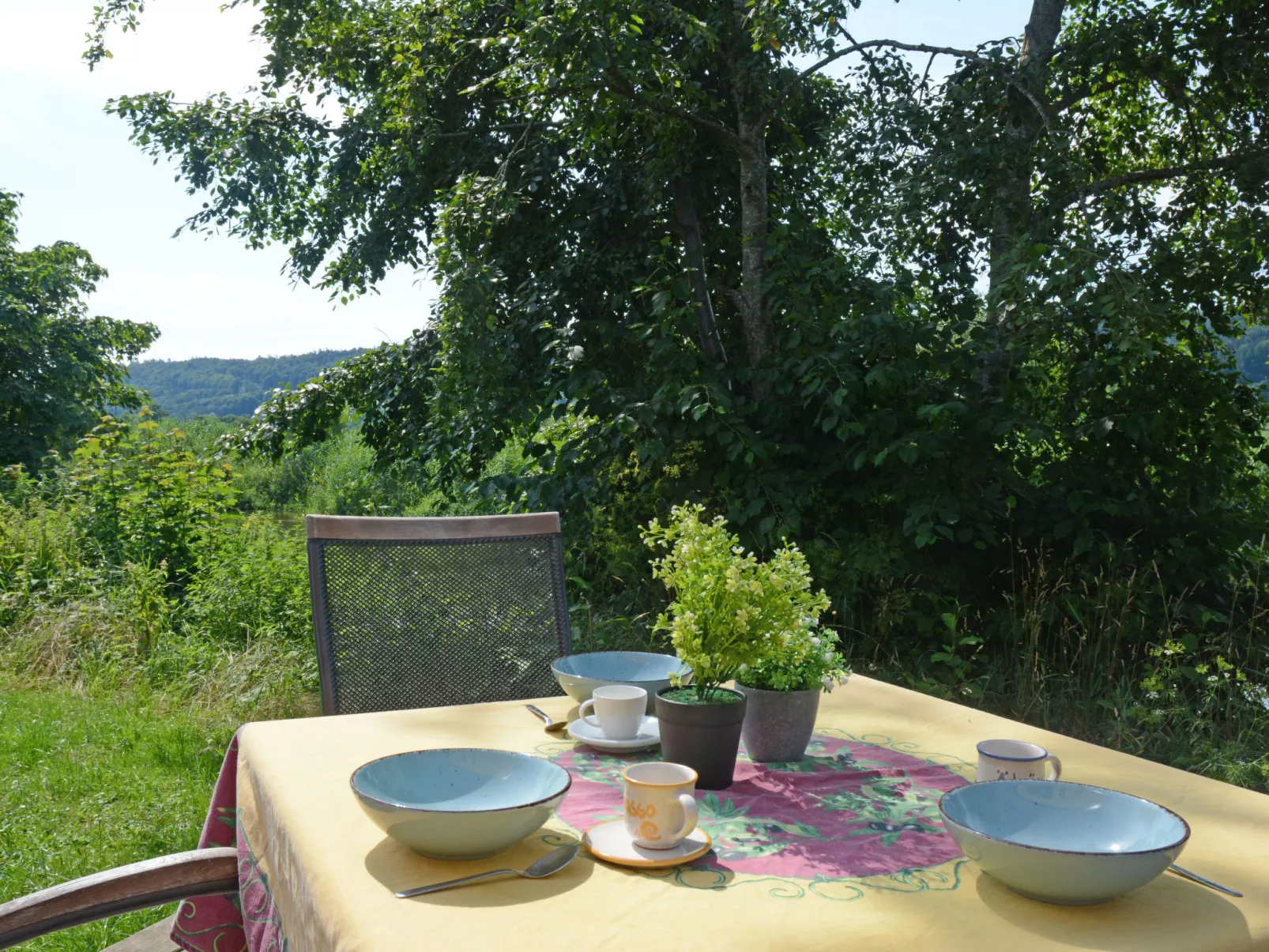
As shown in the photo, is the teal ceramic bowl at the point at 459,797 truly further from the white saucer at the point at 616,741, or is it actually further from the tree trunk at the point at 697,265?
the tree trunk at the point at 697,265

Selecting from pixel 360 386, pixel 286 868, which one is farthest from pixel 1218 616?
pixel 360 386

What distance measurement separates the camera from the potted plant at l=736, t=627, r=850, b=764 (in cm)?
141

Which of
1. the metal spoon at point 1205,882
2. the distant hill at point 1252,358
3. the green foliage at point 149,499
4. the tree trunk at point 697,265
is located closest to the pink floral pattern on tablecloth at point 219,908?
the metal spoon at point 1205,882

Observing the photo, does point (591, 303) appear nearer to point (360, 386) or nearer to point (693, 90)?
point (693, 90)

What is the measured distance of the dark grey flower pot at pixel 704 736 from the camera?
4.15ft

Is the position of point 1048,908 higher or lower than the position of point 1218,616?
higher

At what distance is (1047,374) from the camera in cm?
459

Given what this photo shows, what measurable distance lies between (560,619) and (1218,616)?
284 cm

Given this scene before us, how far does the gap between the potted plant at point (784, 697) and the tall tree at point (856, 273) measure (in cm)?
266

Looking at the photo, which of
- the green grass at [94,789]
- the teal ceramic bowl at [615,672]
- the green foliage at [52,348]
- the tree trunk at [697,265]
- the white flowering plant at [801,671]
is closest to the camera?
the white flowering plant at [801,671]

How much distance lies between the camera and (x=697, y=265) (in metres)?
5.03

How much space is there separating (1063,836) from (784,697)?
0.42 m

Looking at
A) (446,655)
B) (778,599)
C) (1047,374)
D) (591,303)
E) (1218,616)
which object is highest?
(591,303)

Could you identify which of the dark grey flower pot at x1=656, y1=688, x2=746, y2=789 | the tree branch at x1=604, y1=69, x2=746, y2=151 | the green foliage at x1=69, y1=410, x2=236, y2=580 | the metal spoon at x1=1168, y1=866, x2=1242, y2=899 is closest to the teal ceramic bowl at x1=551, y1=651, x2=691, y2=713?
the dark grey flower pot at x1=656, y1=688, x2=746, y2=789
